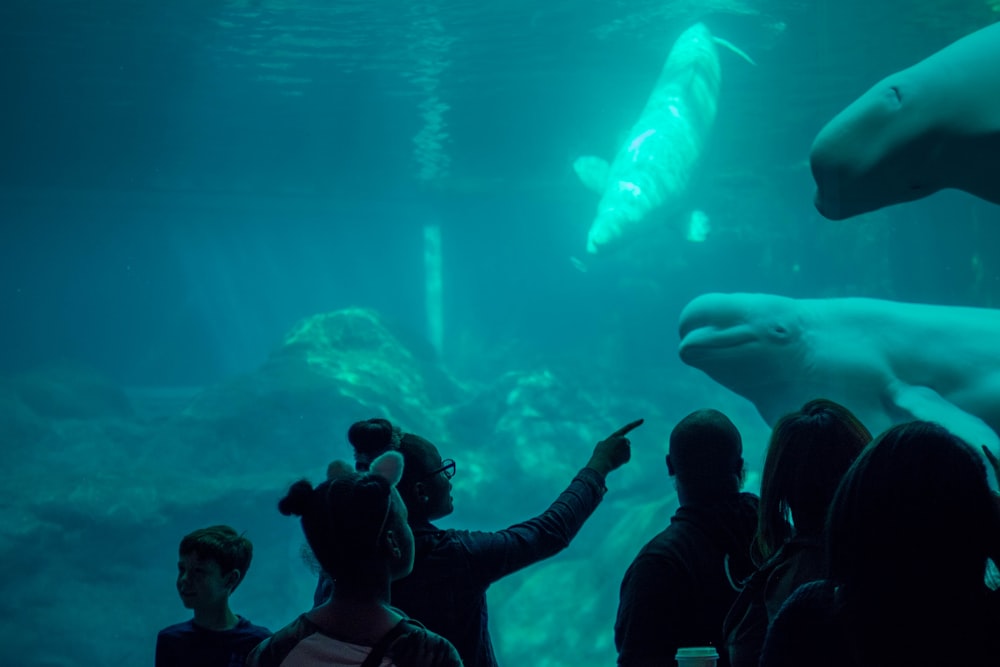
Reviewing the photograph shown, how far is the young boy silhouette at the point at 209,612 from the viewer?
3303mm

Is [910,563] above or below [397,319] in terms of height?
below

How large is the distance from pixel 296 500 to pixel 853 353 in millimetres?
4374

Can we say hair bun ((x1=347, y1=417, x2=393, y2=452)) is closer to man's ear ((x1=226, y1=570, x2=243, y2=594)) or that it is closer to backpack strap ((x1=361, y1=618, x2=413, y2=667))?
man's ear ((x1=226, y1=570, x2=243, y2=594))

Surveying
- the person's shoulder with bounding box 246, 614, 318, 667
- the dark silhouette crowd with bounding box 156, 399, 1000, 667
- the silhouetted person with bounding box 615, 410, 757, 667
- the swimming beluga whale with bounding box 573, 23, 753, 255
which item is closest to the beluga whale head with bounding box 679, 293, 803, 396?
the dark silhouette crowd with bounding box 156, 399, 1000, 667

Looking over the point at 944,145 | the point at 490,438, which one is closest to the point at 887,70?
the point at 490,438

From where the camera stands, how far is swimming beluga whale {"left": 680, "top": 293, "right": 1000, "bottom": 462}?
193 inches

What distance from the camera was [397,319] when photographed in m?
23.8

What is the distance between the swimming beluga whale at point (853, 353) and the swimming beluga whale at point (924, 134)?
5.64 feet

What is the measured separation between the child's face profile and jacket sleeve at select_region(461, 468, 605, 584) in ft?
4.37

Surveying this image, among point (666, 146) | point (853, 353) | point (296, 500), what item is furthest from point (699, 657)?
point (666, 146)

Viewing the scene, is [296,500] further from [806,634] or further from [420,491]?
[806,634]

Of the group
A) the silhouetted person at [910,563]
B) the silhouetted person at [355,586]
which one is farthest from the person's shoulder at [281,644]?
the silhouetted person at [910,563]

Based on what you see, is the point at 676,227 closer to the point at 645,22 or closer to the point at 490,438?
the point at 645,22

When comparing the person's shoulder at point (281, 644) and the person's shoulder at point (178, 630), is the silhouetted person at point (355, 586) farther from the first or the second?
the person's shoulder at point (178, 630)
